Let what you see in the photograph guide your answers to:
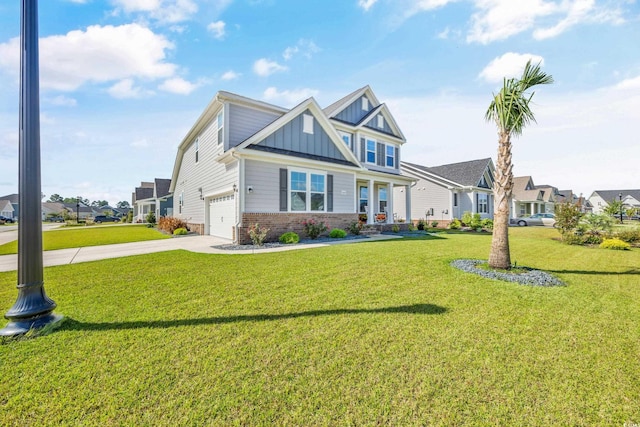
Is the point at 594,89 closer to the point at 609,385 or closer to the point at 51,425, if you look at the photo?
the point at 609,385

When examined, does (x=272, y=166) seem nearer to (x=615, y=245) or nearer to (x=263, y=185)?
(x=263, y=185)

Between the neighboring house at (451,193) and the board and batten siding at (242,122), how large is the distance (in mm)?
16998

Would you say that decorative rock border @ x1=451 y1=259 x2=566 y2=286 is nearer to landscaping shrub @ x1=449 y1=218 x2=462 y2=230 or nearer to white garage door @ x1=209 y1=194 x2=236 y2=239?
white garage door @ x1=209 y1=194 x2=236 y2=239

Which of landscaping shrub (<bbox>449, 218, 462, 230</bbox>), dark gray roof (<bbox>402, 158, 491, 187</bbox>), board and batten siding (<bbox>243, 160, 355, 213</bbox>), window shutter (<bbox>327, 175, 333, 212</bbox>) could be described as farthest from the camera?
dark gray roof (<bbox>402, 158, 491, 187</bbox>)

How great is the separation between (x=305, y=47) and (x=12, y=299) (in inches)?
457

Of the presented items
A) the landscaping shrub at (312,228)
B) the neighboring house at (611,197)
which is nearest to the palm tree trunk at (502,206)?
the landscaping shrub at (312,228)

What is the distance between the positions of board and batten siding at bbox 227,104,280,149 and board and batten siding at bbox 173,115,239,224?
1006 millimetres

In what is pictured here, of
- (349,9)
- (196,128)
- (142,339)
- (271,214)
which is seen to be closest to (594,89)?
(349,9)

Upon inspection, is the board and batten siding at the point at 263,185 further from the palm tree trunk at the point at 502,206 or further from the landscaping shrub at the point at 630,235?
the landscaping shrub at the point at 630,235

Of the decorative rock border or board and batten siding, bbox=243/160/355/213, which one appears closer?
the decorative rock border

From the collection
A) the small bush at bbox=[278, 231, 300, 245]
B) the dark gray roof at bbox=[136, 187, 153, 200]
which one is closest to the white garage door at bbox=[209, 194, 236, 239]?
the small bush at bbox=[278, 231, 300, 245]

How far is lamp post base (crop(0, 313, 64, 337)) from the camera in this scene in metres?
3.05

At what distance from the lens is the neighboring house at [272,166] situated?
36.0ft

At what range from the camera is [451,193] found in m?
25.2
